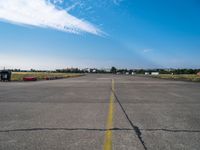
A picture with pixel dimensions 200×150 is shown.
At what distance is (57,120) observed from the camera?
7203 mm

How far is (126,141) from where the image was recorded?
498cm

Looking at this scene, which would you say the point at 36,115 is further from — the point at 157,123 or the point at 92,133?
the point at 157,123

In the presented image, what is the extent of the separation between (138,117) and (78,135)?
9.68ft

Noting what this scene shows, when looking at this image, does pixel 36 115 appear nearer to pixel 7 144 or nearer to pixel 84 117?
pixel 84 117

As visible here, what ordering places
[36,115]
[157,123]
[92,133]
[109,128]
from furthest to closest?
[36,115]
[157,123]
[109,128]
[92,133]

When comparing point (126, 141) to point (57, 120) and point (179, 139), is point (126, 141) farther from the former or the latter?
point (57, 120)

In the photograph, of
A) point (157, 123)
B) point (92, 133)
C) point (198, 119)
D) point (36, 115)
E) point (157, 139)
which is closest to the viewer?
point (157, 139)

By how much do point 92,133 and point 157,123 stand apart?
228cm

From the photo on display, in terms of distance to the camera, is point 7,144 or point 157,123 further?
point 157,123

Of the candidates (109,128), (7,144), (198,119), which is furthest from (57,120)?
(198,119)

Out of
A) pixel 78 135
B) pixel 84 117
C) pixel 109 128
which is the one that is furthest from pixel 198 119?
pixel 78 135

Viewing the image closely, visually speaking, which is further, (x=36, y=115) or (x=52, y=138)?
(x=36, y=115)

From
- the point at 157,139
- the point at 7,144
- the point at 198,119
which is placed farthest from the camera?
the point at 198,119

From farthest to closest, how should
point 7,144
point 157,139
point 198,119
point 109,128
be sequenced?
point 198,119
point 109,128
point 157,139
point 7,144
